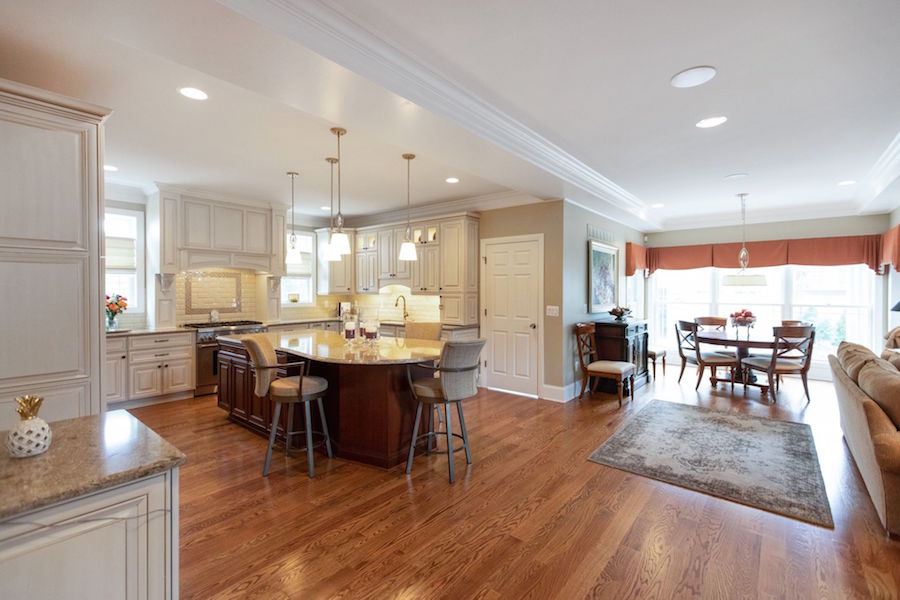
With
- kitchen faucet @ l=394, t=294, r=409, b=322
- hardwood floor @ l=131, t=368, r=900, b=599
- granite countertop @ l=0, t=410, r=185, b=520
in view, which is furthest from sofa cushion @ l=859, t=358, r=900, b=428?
kitchen faucet @ l=394, t=294, r=409, b=322

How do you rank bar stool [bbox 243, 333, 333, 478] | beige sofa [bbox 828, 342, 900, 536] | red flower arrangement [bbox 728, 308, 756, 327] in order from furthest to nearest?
red flower arrangement [bbox 728, 308, 756, 327], bar stool [bbox 243, 333, 333, 478], beige sofa [bbox 828, 342, 900, 536]

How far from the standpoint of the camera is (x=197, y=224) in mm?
5574

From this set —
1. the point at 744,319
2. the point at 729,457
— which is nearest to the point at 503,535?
the point at 729,457

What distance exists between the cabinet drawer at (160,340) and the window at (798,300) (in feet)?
25.4

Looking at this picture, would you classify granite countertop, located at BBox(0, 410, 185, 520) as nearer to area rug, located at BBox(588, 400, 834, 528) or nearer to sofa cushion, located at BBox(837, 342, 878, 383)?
area rug, located at BBox(588, 400, 834, 528)

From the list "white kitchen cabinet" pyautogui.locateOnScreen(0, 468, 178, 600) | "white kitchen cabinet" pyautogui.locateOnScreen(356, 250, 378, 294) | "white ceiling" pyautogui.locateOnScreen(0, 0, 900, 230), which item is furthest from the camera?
"white kitchen cabinet" pyautogui.locateOnScreen(356, 250, 378, 294)

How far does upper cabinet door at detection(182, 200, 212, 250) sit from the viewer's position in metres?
5.47

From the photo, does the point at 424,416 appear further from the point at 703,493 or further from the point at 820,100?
the point at 820,100

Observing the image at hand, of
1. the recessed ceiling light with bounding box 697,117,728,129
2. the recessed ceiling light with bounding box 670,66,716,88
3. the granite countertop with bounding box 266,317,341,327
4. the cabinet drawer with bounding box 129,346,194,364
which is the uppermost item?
the recessed ceiling light with bounding box 697,117,728,129

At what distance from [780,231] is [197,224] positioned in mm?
8558

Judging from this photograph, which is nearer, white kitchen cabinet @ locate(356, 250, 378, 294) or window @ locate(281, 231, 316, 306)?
white kitchen cabinet @ locate(356, 250, 378, 294)

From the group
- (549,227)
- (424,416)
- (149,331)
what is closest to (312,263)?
(149,331)

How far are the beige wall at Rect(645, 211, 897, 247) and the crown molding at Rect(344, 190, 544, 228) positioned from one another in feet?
12.5

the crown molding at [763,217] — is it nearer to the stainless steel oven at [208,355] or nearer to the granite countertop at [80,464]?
the stainless steel oven at [208,355]
